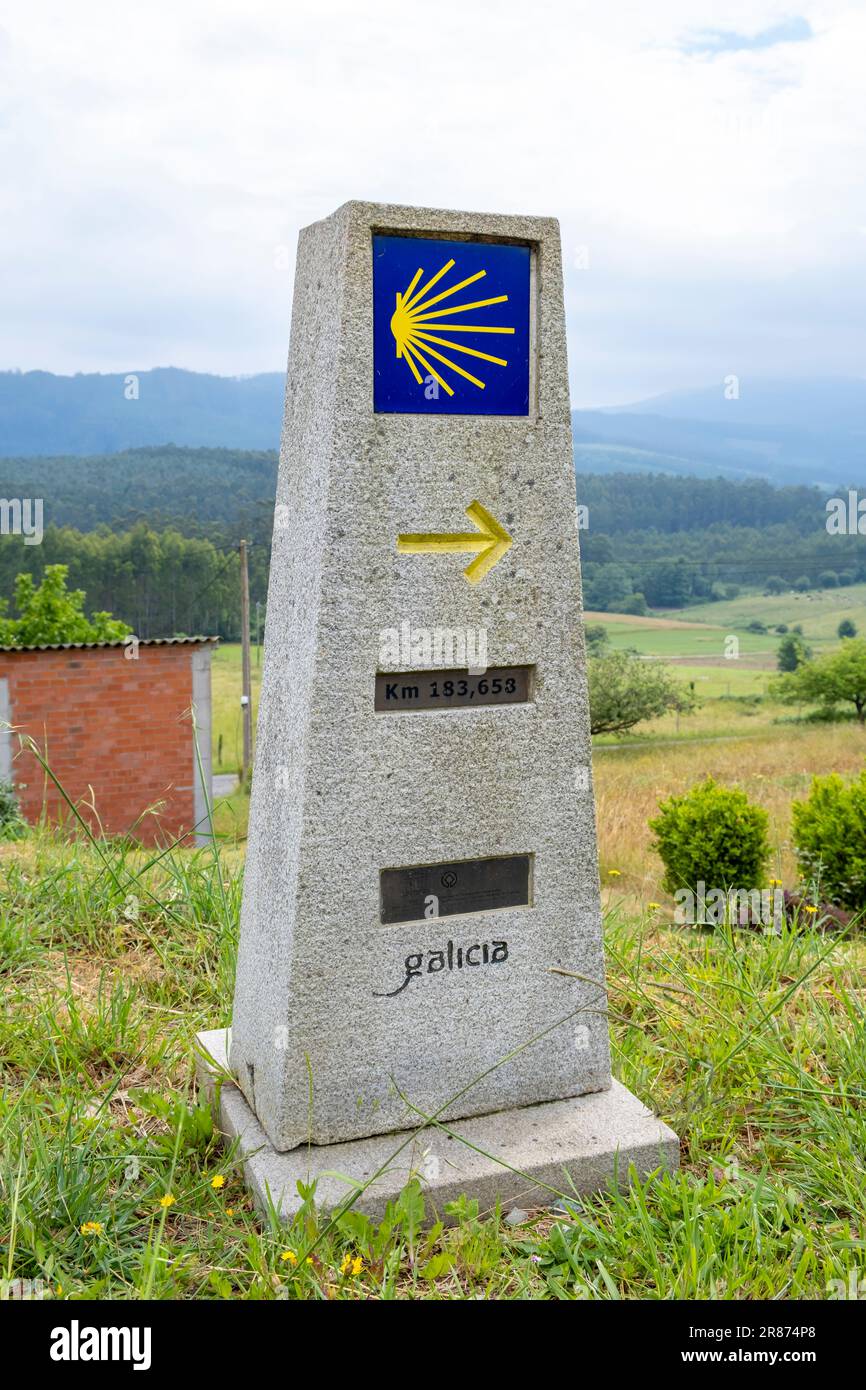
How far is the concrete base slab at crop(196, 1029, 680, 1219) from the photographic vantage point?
9.14 feet

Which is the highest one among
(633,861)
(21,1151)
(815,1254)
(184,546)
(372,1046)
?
(184,546)

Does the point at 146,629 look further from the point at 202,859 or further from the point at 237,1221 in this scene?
the point at 237,1221

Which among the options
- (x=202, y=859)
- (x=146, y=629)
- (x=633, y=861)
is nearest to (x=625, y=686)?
(x=146, y=629)

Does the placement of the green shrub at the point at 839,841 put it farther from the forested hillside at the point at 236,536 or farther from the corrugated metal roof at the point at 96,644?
the forested hillside at the point at 236,536

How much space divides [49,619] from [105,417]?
13550cm

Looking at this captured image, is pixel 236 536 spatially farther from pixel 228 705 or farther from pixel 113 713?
pixel 228 705

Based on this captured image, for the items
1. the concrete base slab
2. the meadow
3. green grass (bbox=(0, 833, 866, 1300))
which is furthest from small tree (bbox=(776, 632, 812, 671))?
the concrete base slab

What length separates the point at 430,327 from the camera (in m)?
2.80

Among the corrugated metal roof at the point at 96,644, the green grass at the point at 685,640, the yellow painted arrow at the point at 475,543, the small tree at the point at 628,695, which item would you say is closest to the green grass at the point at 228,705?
the small tree at the point at 628,695

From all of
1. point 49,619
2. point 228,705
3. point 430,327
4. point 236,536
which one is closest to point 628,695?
point 236,536

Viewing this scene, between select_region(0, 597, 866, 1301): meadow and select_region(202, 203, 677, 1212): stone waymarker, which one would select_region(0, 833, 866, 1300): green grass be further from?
select_region(202, 203, 677, 1212): stone waymarker

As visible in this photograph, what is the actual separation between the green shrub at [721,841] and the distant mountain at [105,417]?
12711 cm

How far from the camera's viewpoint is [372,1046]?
2.95 m
